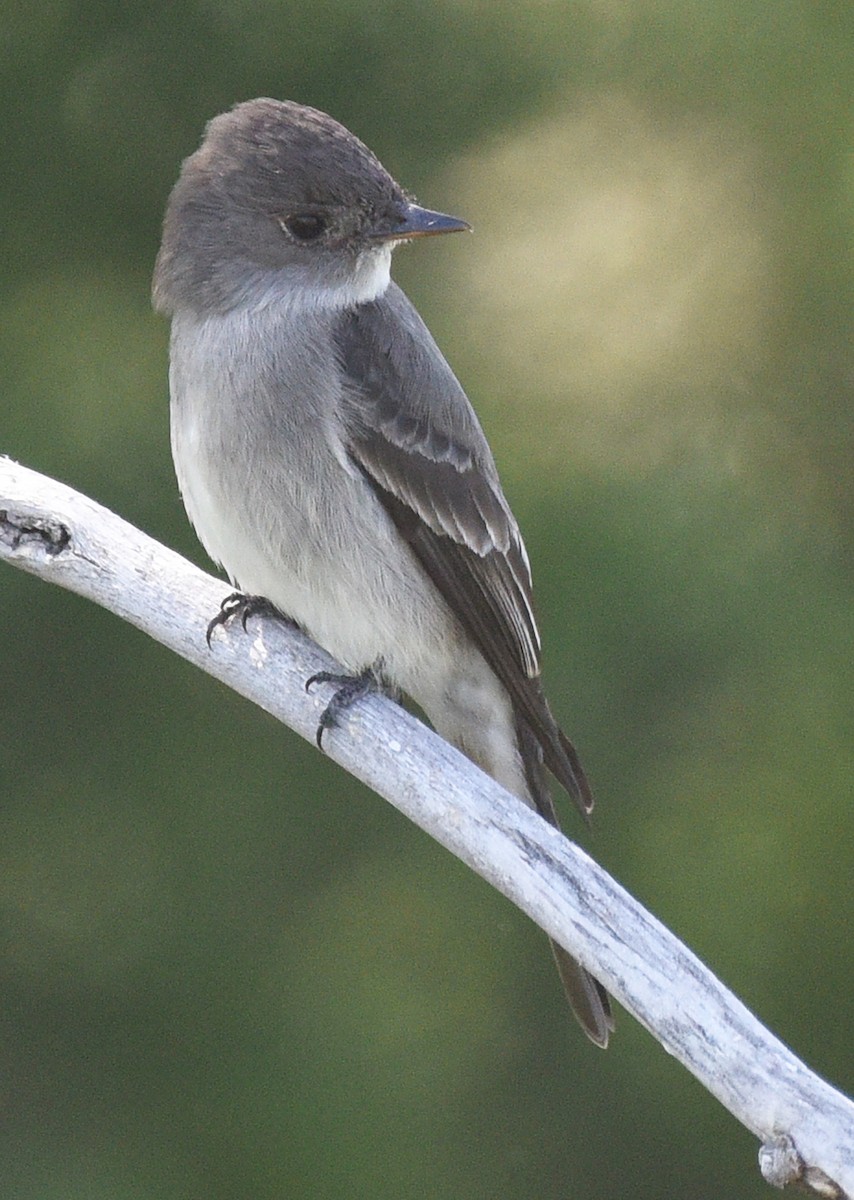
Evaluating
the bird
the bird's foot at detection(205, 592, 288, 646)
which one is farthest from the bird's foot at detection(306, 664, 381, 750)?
the bird's foot at detection(205, 592, 288, 646)

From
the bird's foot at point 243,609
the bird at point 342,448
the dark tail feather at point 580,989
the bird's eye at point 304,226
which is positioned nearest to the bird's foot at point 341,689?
the bird at point 342,448

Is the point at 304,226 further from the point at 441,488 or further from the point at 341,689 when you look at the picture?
the point at 341,689

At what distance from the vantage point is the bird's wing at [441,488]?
229 centimetres

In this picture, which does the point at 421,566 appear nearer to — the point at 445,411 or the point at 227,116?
the point at 445,411

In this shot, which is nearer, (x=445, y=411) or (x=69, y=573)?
(x=69, y=573)

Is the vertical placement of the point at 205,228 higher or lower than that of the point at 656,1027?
higher

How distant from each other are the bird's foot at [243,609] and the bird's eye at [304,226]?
0.50 metres

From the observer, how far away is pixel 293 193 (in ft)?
7.61

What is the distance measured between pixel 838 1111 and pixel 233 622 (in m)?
1.03

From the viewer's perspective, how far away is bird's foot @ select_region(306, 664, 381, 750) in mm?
2107

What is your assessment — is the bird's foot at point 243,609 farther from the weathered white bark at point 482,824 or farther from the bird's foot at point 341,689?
the bird's foot at point 341,689

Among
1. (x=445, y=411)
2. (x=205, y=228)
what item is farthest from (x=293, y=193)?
(x=445, y=411)

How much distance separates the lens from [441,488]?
7.66 ft

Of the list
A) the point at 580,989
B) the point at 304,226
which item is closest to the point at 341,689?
the point at 580,989
